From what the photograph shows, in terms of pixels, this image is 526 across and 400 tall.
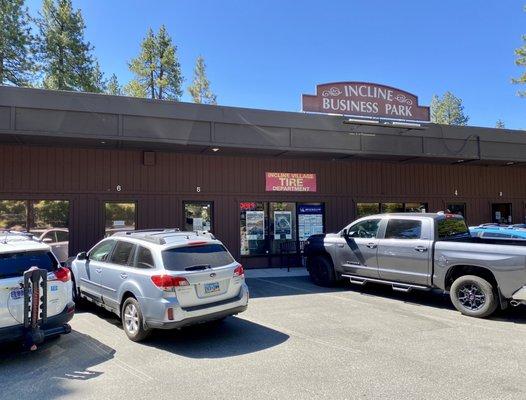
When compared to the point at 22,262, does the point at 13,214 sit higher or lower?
higher

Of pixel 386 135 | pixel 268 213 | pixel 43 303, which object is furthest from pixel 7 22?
pixel 43 303

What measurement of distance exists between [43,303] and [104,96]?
7146 mm

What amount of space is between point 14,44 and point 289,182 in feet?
80.2

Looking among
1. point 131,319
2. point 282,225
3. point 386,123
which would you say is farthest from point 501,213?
point 131,319

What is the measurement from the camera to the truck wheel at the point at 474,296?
787 centimetres

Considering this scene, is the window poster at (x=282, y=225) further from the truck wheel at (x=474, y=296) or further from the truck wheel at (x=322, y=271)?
the truck wheel at (x=474, y=296)

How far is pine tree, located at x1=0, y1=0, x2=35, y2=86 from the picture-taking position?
27.9m

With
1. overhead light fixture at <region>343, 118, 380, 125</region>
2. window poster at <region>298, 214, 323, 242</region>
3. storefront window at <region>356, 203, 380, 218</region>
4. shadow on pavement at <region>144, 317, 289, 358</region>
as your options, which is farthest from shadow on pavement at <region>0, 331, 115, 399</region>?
storefront window at <region>356, 203, 380, 218</region>

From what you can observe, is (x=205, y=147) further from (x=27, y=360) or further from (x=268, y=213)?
(x=27, y=360)

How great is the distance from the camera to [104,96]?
11320 mm

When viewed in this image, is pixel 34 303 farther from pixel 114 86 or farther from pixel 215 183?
pixel 114 86

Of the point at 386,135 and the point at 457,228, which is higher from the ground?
the point at 386,135

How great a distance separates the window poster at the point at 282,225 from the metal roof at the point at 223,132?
220 cm

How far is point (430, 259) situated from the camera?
28.7ft
